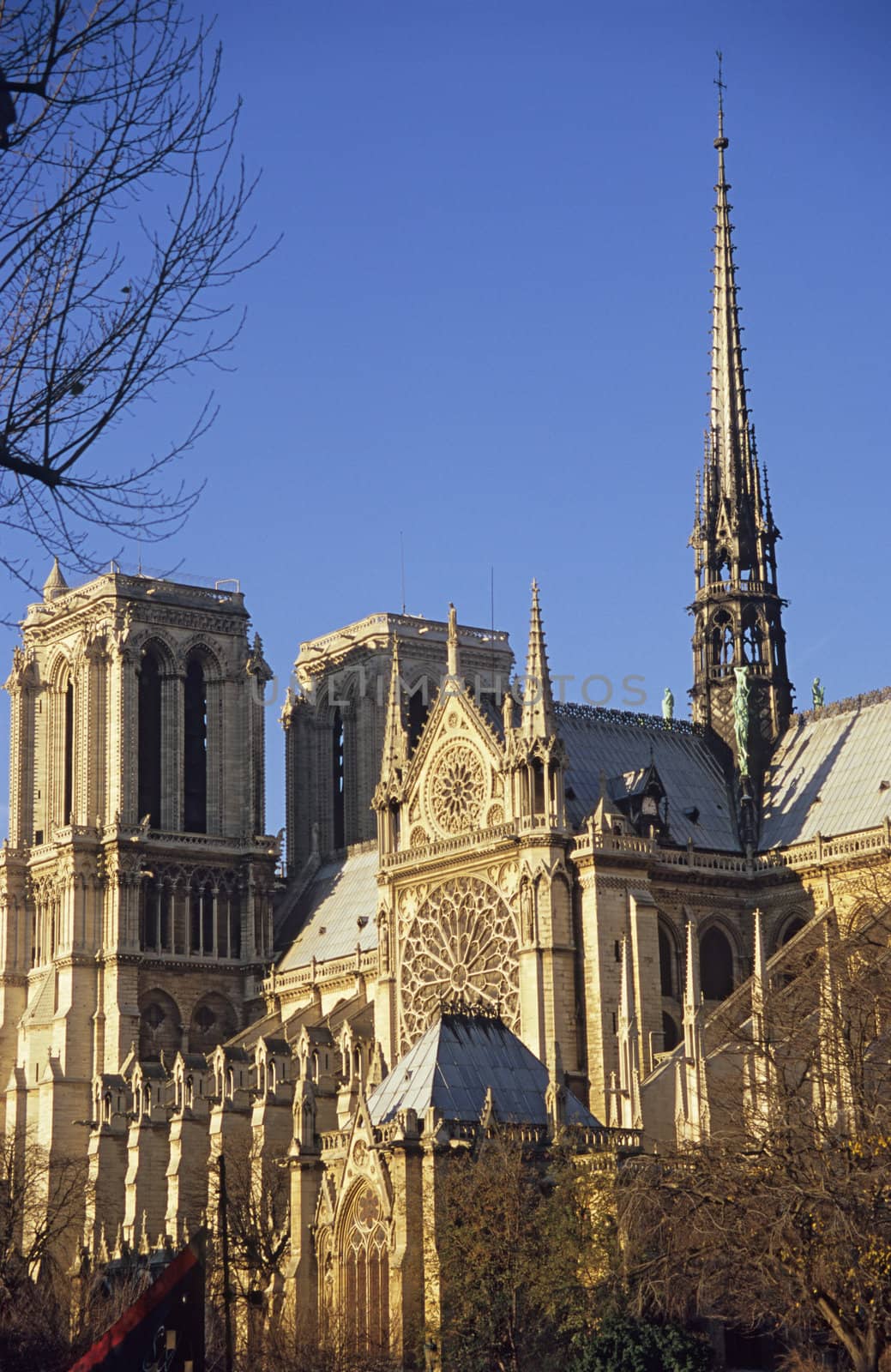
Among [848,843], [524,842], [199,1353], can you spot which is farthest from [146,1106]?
[199,1353]

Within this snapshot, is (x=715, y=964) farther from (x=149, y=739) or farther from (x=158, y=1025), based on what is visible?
(x=149, y=739)

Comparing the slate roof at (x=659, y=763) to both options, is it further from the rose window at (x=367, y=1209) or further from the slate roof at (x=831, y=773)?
the rose window at (x=367, y=1209)

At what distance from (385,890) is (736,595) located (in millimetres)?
16833

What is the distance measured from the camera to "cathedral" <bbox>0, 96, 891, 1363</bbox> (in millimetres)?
66438

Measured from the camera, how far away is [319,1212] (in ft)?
209

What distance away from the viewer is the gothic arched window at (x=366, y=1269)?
59.7 m

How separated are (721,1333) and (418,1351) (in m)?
7.10

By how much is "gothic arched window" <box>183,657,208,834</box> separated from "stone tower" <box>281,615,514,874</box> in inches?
298

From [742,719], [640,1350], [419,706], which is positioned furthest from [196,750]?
[640,1350]

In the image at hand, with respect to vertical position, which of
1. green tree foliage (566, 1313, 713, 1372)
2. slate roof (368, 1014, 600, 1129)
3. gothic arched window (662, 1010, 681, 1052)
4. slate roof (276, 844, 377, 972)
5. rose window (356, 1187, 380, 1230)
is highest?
slate roof (276, 844, 377, 972)

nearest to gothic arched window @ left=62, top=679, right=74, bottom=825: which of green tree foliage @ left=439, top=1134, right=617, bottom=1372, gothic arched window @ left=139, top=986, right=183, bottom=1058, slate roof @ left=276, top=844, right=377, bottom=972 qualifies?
gothic arched window @ left=139, top=986, right=183, bottom=1058

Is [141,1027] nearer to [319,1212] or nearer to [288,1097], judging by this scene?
[288,1097]

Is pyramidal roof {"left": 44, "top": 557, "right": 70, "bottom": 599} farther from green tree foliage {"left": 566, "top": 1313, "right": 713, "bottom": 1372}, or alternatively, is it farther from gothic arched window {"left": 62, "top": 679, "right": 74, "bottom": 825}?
green tree foliage {"left": 566, "top": 1313, "right": 713, "bottom": 1372}

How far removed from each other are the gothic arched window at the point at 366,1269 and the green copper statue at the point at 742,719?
3161 cm
